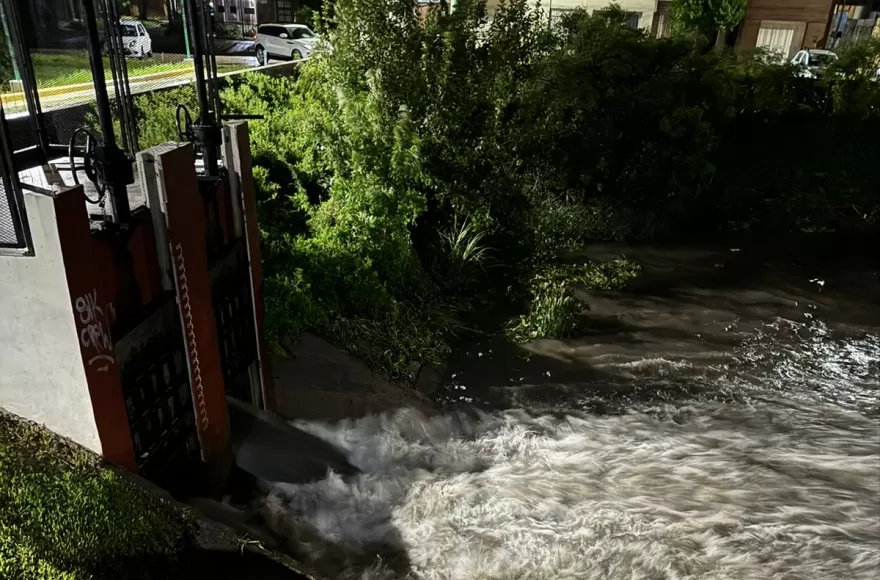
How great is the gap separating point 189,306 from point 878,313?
38.4 ft

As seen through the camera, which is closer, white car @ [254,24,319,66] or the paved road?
the paved road

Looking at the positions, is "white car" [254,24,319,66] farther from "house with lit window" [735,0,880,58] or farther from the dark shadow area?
the dark shadow area

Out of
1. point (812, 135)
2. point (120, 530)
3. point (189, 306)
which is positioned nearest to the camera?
point (120, 530)

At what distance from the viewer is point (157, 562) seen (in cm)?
473

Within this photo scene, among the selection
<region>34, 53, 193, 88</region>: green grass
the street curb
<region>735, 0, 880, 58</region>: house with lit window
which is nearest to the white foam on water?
the street curb

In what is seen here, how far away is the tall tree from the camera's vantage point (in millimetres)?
24594

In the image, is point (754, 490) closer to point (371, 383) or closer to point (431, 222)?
point (371, 383)

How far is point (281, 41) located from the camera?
24.3 metres

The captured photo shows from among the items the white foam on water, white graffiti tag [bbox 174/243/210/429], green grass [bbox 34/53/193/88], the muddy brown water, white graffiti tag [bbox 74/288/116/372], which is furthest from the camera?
the muddy brown water

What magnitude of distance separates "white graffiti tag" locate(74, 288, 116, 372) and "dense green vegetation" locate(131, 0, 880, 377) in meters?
2.96

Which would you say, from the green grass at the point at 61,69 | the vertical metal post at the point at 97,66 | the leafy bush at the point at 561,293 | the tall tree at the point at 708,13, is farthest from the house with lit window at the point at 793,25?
the vertical metal post at the point at 97,66

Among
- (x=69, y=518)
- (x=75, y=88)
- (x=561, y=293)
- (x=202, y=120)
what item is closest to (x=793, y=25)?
(x=561, y=293)

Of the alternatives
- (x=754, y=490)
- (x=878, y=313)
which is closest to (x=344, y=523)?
(x=754, y=490)

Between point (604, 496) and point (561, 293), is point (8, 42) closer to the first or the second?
point (604, 496)
